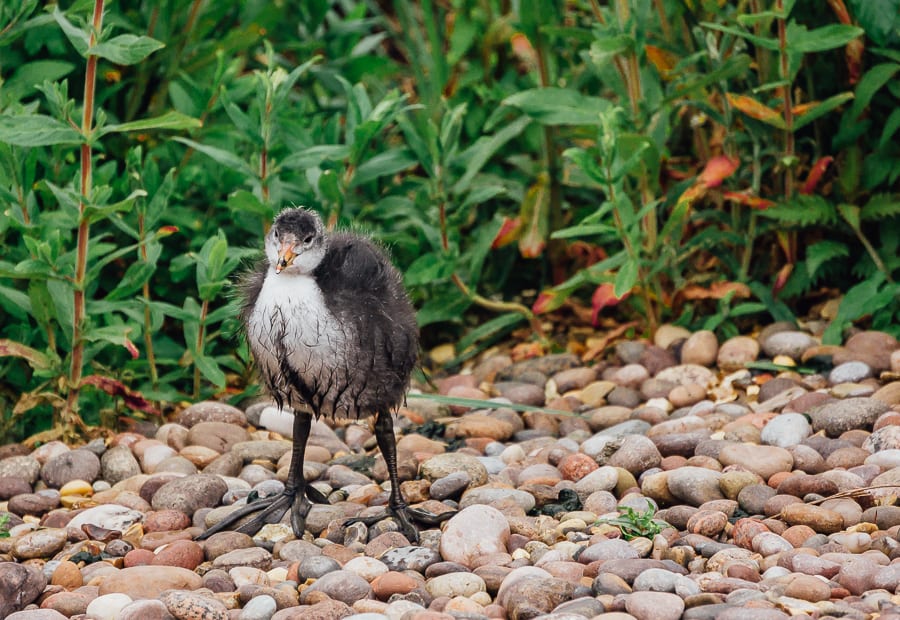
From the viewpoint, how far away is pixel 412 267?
670cm

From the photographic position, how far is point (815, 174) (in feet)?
21.2

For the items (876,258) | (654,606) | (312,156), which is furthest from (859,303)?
(654,606)

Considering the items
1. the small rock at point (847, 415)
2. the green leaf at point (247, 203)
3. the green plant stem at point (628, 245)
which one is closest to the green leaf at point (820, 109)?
the green plant stem at point (628, 245)

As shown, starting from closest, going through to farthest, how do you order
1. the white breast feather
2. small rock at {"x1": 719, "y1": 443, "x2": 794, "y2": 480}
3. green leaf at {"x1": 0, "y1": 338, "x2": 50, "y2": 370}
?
the white breast feather
small rock at {"x1": 719, "y1": 443, "x2": 794, "y2": 480}
green leaf at {"x1": 0, "y1": 338, "x2": 50, "y2": 370}

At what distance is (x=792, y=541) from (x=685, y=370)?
6.60 feet

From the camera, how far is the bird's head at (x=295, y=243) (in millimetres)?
4645

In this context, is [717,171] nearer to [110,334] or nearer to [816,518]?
[816,518]

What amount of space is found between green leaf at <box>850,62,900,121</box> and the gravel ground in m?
1.20

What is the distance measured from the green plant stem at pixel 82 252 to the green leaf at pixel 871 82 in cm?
375

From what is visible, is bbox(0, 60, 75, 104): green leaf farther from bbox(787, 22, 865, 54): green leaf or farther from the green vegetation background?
bbox(787, 22, 865, 54): green leaf

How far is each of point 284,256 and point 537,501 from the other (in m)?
1.45

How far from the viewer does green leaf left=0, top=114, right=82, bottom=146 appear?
17.0ft

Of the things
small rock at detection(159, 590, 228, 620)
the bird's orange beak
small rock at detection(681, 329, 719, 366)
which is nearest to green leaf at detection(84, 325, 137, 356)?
the bird's orange beak

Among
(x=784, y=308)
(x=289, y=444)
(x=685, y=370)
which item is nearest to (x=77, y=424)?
(x=289, y=444)
